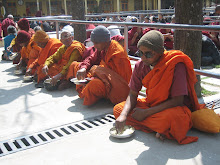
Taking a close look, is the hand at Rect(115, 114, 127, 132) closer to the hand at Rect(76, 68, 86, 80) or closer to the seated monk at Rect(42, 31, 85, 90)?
the hand at Rect(76, 68, 86, 80)

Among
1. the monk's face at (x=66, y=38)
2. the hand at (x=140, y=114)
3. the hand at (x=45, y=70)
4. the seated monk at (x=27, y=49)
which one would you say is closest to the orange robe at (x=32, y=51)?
the seated monk at (x=27, y=49)

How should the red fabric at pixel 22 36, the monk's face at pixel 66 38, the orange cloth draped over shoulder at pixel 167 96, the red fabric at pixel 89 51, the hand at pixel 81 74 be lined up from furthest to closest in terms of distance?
1. the red fabric at pixel 22 36
2. the monk's face at pixel 66 38
3. the red fabric at pixel 89 51
4. the hand at pixel 81 74
5. the orange cloth draped over shoulder at pixel 167 96

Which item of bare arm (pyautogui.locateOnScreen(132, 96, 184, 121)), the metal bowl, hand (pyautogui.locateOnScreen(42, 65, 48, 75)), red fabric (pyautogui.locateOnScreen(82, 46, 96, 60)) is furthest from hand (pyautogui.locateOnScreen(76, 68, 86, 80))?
bare arm (pyautogui.locateOnScreen(132, 96, 184, 121))

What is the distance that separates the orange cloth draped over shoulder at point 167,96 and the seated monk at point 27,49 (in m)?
3.90

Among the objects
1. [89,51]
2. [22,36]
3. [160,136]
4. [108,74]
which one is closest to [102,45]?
[108,74]

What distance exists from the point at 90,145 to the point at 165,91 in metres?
0.95

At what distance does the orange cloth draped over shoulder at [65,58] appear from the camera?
4992 millimetres

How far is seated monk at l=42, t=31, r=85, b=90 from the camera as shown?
495 cm

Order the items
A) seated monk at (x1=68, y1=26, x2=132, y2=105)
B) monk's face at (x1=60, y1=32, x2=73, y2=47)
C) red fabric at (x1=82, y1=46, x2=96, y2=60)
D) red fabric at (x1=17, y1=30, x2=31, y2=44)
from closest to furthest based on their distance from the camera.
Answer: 1. seated monk at (x1=68, y1=26, x2=132, y2=105)
2. red fabric at (x1=82, y1=46, x2=96, y2=60)
3. monk's face at (x1=60, y1=32, x2=73, y2=47)
4. red fabric at (x1=17, y1=30, x2=31, y2=44)

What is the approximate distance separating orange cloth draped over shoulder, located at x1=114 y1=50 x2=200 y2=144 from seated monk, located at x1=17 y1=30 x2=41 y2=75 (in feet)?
12.8

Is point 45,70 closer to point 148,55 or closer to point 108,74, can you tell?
point 108,74

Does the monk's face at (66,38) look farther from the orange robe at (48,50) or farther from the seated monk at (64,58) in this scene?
the orange robe at (48,50)

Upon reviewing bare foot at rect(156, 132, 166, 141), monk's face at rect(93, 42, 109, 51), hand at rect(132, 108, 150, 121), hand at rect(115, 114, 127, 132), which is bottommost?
bare foot at rect(156, 132, 166, 141)

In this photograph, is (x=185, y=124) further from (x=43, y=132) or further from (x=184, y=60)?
(x=43, y=132)
